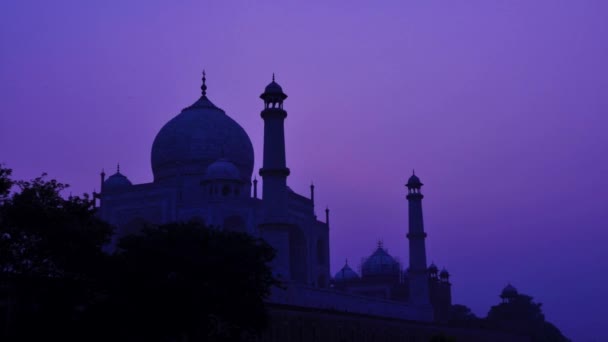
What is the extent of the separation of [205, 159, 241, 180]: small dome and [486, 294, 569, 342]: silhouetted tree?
26773mm

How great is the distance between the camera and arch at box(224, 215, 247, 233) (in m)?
37.4

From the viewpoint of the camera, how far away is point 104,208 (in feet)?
133

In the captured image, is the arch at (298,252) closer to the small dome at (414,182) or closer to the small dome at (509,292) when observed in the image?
the small dome at (414,182)

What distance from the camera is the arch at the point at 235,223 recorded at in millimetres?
37438

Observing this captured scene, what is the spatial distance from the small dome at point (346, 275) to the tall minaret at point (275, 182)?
28.5m

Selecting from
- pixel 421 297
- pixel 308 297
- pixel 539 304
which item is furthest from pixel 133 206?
pixel 539 304

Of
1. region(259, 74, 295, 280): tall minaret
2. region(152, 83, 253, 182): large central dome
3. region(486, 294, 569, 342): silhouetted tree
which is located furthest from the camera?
region(486, 294, 569, 342): silhouetted tree

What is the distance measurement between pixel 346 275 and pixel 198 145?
65.0 ft

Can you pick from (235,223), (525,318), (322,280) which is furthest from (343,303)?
(525,318)

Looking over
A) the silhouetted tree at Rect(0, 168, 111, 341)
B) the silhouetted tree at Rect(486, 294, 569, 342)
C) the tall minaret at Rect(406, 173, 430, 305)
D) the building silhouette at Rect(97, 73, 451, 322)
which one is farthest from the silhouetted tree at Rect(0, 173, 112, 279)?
the silhouetted tree at Rect(486, 294, 569, 342)

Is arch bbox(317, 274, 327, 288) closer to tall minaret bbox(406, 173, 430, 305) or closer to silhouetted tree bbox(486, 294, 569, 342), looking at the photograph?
tall minaret bbox(406, 173, 430, 305)

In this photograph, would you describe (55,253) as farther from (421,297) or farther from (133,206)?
→ (421,297)

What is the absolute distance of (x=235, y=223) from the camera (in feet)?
124

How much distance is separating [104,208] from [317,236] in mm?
10529
